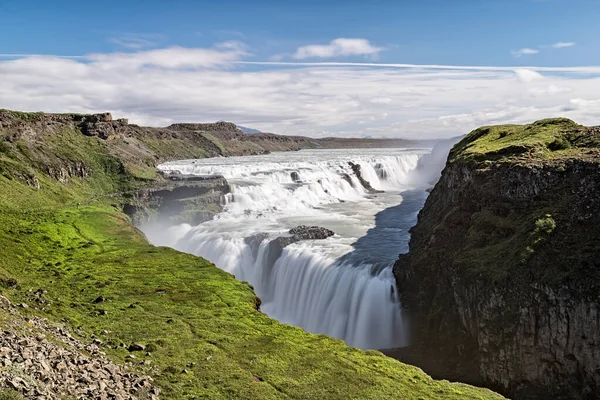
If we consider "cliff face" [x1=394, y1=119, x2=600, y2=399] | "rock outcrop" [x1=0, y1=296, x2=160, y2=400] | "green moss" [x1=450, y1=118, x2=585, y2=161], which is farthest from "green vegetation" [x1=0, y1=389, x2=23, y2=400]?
"green moss" [x1=450, y1=118, x2=585, y2=161]

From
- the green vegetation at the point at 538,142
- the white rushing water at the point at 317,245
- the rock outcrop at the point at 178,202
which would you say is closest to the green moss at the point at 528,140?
the green vegetation at the point at 538,142

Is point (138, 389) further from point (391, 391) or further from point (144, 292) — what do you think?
point (144, 292)

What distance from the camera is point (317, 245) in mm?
47750

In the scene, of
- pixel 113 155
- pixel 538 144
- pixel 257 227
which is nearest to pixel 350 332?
pixel 538 144

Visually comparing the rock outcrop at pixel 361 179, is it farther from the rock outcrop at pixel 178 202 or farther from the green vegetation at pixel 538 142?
the green vegetation at pixel 538 142

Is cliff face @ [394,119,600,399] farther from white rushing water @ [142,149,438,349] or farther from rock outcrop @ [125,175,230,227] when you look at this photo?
rock outcrop @ [125,175,230,227]

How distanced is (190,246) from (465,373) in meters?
39.3

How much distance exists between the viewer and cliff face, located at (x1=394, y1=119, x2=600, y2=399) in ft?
75.6

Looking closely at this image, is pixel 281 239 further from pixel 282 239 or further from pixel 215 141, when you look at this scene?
pixel 215 141

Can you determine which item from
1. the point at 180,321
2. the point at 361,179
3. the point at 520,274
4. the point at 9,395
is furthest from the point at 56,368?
the point at 361,179

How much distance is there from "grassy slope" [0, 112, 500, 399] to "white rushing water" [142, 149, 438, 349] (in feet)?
30.3

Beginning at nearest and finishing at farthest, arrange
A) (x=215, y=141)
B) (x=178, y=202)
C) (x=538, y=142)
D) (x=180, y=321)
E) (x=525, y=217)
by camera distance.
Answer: (x=180, y=321) → (x=525, y=217) → (x=538, y=142) → (x=178, y=202) → (x=215, y=141)

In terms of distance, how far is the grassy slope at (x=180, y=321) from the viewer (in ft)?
59.2

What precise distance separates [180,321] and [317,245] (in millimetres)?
25417
